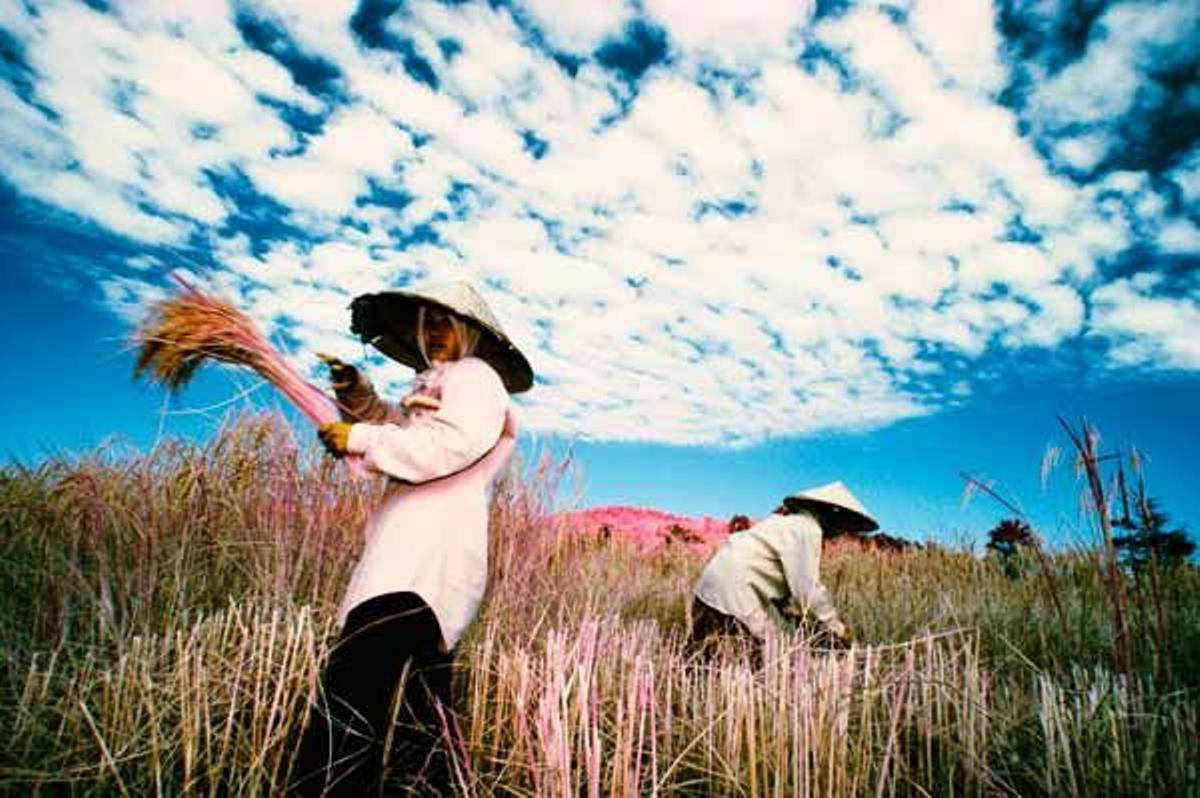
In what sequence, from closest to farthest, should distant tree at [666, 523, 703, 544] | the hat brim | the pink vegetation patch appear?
the hat brim → the pink vegetation patch → distant tree at [666, 523, 703, 544]

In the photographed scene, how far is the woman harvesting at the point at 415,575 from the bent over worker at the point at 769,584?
2135mm

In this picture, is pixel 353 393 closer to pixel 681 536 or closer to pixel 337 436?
→ pixel 337 436

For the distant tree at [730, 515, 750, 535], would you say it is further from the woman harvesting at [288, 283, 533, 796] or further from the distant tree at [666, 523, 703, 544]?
the woman harvesting at [288, 283, 533, 796]

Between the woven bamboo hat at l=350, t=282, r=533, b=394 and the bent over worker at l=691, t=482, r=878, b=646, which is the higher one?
the woven bamboo hat at l=350, t=282, r=533, b=394

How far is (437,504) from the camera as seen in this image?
81.0 inches

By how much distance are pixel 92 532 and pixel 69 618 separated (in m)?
0.75

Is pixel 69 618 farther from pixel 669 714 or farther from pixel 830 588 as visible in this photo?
pixel 830 588

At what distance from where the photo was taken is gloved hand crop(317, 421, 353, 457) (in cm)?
203

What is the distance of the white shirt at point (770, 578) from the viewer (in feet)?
12.9

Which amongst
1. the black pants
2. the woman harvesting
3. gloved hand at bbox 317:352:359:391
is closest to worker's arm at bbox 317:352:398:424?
gloved hand at bbox 317:352:359:391

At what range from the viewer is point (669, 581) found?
612 cm

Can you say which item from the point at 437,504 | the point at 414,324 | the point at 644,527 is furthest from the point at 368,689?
the point at 644,527

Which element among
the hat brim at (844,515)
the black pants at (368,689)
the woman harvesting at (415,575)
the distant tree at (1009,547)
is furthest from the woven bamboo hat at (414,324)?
the distant tree at (1009,547)

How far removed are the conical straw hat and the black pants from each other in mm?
2877
